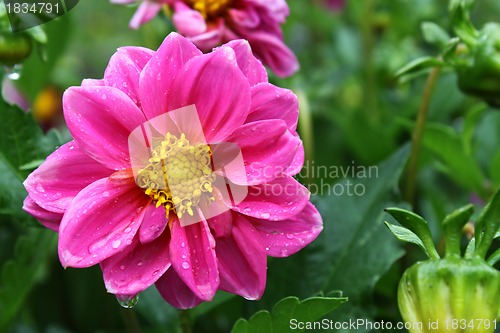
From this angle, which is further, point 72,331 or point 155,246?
point 72,331

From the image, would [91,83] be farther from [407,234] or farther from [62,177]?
[407,234]

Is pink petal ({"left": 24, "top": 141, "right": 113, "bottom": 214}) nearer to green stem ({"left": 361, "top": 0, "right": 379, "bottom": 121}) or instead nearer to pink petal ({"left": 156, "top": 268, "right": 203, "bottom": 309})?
pink petal ({"left": 156, "top": 268, "right": 203, "bottom": 309})

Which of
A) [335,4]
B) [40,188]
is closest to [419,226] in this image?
[40,188]

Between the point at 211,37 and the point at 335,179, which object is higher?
the point at 211,37

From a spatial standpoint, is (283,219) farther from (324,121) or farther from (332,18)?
(332,18)

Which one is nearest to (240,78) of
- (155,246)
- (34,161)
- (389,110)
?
(155,246)

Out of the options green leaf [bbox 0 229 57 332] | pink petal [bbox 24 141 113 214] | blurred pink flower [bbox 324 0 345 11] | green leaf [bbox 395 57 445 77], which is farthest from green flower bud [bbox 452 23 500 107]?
blurred pink flower [bbox 324 0 345 11]
